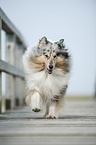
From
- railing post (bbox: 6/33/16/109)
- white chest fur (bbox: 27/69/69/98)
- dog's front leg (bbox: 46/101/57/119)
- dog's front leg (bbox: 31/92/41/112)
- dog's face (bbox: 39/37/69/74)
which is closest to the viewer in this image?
dog's front leg (bbox: 31/92/41/112)

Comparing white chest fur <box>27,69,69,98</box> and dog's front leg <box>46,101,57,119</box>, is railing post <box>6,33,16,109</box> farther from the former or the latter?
dog's front leg <box>46,101,57,119</box>

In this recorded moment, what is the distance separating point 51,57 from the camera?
5.05 metres

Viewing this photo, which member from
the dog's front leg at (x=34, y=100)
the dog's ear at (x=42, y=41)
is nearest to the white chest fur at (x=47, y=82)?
the dog's front leg at (x=34, y=100)

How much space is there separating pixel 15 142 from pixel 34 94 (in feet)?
8.07

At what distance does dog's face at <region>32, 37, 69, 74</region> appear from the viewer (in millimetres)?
5047

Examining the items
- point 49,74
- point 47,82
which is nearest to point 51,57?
point 49,74

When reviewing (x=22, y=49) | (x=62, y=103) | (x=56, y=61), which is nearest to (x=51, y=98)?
(x=62, y=103)

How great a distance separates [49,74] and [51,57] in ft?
1.10

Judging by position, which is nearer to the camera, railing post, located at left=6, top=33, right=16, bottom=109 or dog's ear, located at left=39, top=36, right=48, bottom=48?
dog's ear, located at left=39, top=36, right=48, bottom=48

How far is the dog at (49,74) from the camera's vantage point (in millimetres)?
5036

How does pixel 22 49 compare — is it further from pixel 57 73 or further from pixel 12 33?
pixel 57 73

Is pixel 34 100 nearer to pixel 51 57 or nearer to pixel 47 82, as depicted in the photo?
pixel 47 82

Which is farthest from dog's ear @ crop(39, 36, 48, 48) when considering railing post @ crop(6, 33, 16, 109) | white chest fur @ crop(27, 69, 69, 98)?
railing post @ crop(6, 33, 16, 109)

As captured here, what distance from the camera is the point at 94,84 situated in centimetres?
1875
